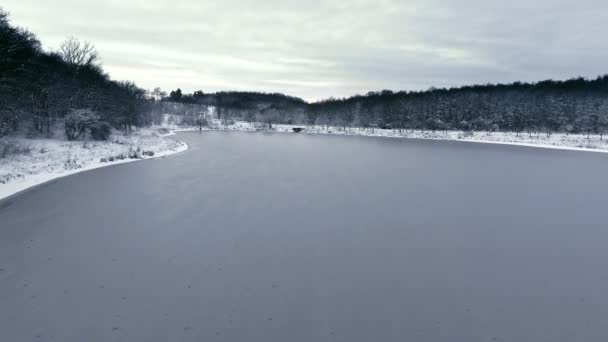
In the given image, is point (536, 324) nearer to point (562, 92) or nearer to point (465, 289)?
point (465, 289)

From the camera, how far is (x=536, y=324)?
15.0 ft

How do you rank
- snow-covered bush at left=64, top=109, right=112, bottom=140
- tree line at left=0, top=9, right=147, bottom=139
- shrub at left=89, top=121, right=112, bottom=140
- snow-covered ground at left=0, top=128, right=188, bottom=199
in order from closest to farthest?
snow-covered ground at left=0, top=128, right=188, bottom=199 → tree line at left=0, top=9, right=147, bottom=139 → snow-covered bush at left=64, top=109, right=112, bottom=140 → shrub at left=89, top=121, right=112, bottom=140

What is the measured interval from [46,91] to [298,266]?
108 ft

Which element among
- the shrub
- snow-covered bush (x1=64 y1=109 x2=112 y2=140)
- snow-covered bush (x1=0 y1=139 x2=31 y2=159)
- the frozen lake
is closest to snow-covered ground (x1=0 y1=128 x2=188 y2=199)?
snow-covered bush (x1=0 y1=139 x2=31 y2=159)

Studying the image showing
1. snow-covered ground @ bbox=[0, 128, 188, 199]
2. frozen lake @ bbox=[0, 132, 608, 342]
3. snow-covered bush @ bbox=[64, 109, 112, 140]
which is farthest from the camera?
snow-covered bush @ bbox=[64, 109, 112, 140]

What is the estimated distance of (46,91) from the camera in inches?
1120

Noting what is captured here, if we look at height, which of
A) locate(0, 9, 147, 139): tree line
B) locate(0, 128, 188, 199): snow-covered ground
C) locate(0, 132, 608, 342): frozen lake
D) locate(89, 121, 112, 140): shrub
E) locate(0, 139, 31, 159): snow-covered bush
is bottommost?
locate(0, 132, 608, 342): frozen lake

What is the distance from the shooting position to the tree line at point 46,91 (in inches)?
828

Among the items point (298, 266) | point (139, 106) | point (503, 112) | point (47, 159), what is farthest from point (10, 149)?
point (503, 112)

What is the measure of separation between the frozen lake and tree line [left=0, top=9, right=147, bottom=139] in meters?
14.7

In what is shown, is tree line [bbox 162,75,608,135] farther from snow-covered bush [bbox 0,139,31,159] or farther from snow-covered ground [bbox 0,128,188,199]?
snow-covered bush [bbox 0,139,31,159]

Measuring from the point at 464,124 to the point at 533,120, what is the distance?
1356 cm

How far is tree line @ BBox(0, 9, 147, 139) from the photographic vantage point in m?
21.0

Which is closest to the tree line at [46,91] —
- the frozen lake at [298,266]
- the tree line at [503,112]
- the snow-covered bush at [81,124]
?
the snow-covered bush at [81,124]
